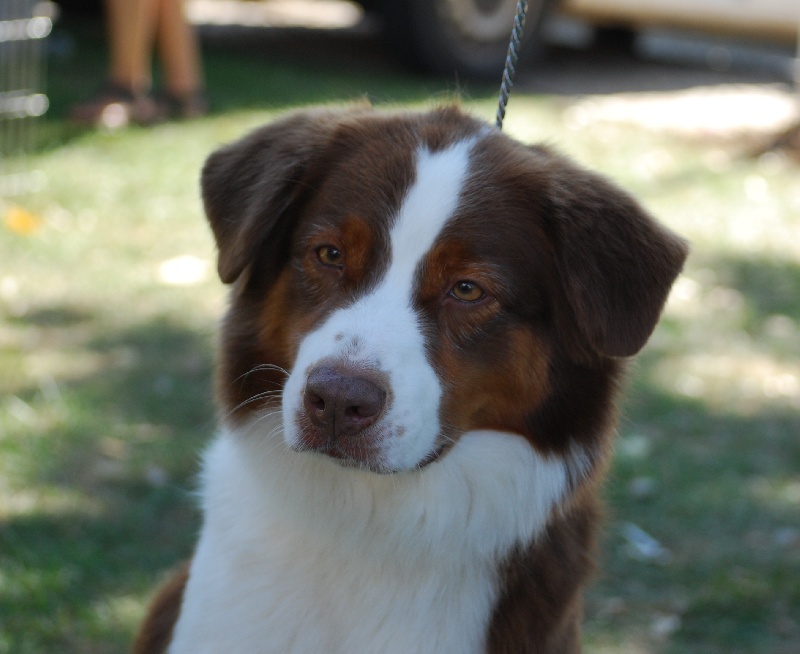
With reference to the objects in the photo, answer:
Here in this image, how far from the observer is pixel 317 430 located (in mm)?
2549

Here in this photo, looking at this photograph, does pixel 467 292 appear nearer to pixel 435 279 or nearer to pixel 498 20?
pixel 435 279

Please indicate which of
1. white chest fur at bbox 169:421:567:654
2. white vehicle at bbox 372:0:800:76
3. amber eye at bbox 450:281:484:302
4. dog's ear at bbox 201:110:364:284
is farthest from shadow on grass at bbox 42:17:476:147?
amber eye at bbox 450:281:484:302

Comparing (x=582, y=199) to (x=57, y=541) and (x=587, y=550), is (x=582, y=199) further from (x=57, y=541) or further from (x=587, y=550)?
(x=57, y=541)

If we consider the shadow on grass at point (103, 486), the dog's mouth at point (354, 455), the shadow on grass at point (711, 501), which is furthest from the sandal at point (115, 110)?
the dog's mouth at point (354, 455)

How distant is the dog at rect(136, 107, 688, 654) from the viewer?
277cm

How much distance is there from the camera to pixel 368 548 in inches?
114

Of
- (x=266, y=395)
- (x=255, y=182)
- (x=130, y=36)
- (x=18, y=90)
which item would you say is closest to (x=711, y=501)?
(x=266, y=395)

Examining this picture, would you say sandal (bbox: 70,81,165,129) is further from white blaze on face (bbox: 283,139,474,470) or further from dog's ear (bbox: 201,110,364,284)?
white blaze on face (bbox: 283,139,474,470)

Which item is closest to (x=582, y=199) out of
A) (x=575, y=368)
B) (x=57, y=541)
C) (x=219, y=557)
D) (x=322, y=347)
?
(x=575, y=368)

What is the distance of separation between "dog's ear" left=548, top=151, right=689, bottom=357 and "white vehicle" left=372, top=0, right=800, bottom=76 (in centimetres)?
732

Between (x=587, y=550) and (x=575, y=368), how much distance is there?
0.52 m

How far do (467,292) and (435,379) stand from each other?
10.2 inches

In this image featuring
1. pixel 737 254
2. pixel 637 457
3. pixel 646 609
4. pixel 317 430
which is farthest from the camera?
pixel 737 254

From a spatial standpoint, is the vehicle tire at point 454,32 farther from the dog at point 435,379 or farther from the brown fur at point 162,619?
the brown fur at point 162,619
